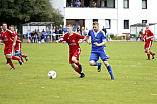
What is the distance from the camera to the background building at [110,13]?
5859 cm

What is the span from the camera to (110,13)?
61.4 m

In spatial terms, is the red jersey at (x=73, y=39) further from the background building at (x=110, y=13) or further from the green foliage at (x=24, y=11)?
the background building at (x=110, y=13)

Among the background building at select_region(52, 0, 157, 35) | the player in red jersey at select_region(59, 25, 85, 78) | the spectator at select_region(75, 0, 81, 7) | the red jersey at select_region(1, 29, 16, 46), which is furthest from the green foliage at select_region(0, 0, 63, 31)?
the player in red jersey at select_region(59, 25, 85, 78)

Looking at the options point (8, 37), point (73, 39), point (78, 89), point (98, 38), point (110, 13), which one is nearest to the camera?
point (78, 89)

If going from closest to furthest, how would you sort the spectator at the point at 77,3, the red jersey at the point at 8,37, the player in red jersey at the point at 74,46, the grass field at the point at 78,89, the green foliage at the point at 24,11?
the grass field at the point at 78,89 < the player in red jersey at the point at 74,46 < the red jersey at the point at 8,37 < the green foliage at the point at 24,11 < the spectator at the point at 77,3

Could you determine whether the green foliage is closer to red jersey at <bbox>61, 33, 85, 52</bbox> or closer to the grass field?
red jersey at <bbox>61, 33, 85, 52</bbox>

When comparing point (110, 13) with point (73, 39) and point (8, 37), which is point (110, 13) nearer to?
point (8, 37)

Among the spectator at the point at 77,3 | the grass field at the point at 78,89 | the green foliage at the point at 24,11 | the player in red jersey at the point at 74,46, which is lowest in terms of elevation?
the grass field at the point at 78,89

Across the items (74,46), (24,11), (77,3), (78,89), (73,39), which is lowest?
(78,89)

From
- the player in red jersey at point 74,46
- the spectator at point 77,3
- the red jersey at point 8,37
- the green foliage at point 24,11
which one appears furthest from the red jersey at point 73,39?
the spectator at point 77,3

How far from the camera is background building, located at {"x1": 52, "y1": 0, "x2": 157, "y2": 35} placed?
58.6 metres

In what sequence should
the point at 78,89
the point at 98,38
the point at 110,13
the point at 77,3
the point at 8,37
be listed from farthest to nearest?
the point at 110,13, the point at 77,3, the point at 8,37, the point at 98,38, the point at 78,89

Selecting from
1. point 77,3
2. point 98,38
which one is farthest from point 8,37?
point 77,3

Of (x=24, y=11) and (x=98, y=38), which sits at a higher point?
(x=24, y=11)
